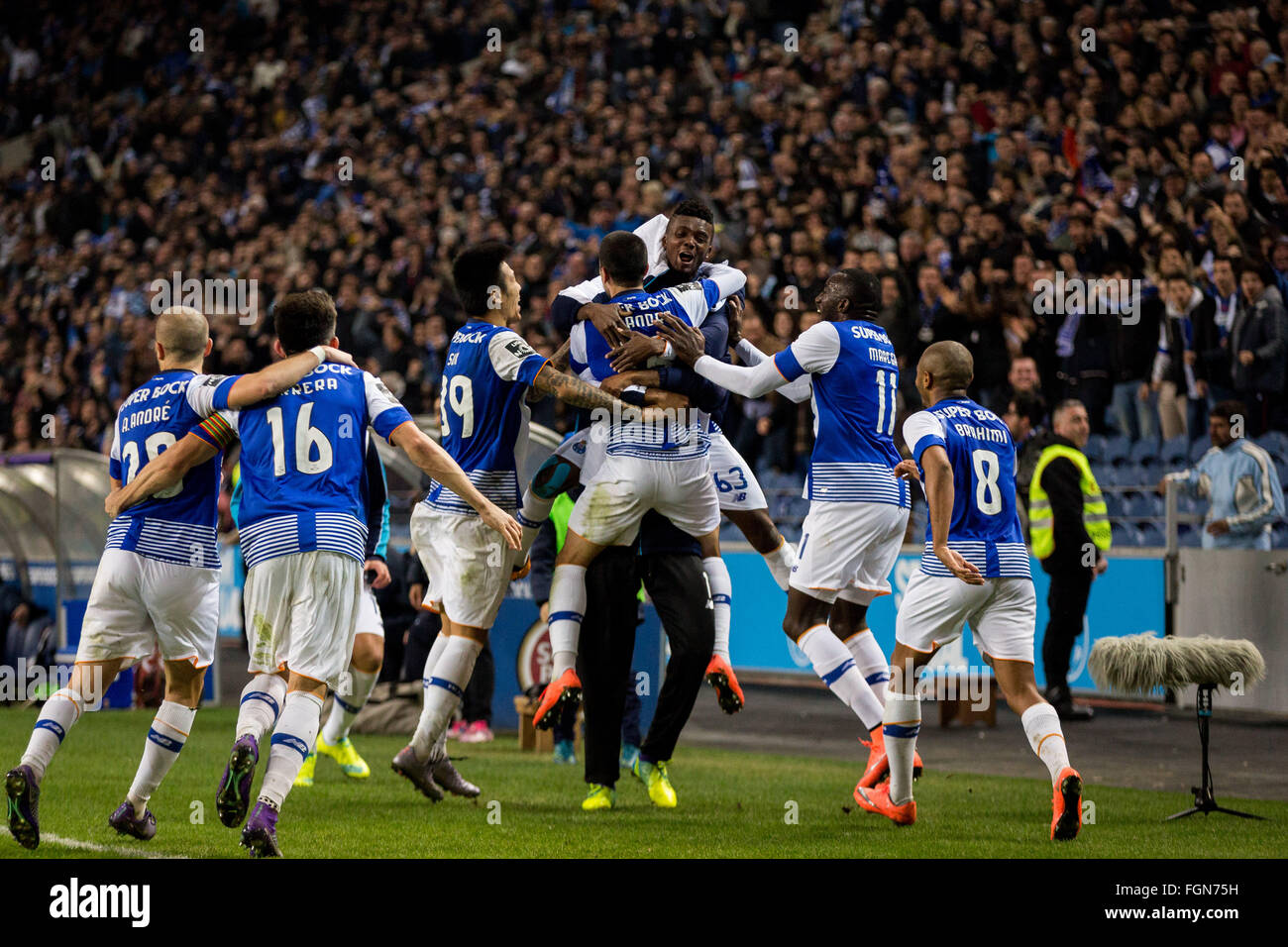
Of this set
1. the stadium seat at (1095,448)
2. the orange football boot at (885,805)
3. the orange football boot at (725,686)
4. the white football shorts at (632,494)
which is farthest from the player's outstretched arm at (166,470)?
the stadium seat at (1095,448)

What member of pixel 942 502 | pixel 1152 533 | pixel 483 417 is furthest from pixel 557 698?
pixel 1152 533

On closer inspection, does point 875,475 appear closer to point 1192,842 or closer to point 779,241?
point 1192,842

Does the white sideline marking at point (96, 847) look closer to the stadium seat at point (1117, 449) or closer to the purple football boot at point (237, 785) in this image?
the purple football boot at point (237, 785)

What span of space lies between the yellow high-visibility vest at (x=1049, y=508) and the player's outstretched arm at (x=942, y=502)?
223 inches

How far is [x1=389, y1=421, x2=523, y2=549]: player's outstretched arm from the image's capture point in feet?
20.0

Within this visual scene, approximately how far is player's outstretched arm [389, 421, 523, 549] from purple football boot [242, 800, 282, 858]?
1.38m

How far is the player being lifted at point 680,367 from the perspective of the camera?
7.45 metres

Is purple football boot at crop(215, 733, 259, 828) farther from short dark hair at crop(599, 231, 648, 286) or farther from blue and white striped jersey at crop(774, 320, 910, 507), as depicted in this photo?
blue and white striped jersey at crop(774, 320, 910, 507)

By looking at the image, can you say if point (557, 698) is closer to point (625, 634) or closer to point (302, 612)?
point (625, 634)

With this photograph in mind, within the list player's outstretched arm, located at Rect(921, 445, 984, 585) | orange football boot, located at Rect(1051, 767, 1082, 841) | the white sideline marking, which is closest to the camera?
the white sideline marking

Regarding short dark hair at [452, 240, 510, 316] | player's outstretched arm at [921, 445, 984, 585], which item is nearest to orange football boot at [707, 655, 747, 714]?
player's outstretched arm at [921, 445, 984, 585]

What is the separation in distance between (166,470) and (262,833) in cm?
152
